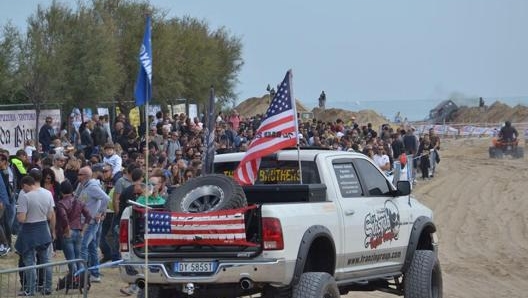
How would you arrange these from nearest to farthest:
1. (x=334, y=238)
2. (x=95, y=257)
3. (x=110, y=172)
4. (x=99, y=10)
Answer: (x=334, y=238), (x=95, y=257), (x=110, y=172), (x=99, y=10)

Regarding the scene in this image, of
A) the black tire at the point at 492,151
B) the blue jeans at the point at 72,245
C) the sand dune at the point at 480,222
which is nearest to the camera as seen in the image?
the blue jeans at the point at 72,245

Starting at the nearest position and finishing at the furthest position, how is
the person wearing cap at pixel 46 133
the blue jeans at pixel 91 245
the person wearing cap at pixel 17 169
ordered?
1. the blue jeans at pixel 91 245
2. the person wearing cap at pixel 17 169
3. the person wearing cap at pixel 46 133

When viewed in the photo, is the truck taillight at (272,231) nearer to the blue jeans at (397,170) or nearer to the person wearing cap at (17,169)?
the person wearing cap at (17,169)

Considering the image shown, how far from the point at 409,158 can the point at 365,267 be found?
21.5 meters

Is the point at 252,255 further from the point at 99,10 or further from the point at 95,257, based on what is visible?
the point at 99,10

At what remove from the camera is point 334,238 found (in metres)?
A: 12.6

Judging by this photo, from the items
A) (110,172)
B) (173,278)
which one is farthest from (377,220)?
(110,172)

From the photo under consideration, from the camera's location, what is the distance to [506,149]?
155 feet

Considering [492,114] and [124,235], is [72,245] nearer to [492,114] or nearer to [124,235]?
[124,235]

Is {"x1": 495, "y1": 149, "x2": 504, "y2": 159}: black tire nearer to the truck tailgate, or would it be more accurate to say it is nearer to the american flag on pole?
the american flag on pole

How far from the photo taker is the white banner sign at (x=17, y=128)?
25.5 metres

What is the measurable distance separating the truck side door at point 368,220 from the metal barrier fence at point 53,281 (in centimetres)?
283

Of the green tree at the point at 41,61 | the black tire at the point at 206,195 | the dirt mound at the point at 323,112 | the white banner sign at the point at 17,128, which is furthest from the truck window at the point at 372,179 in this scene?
the dirt mound at the point at 323,112

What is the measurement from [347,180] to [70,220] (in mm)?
4144
